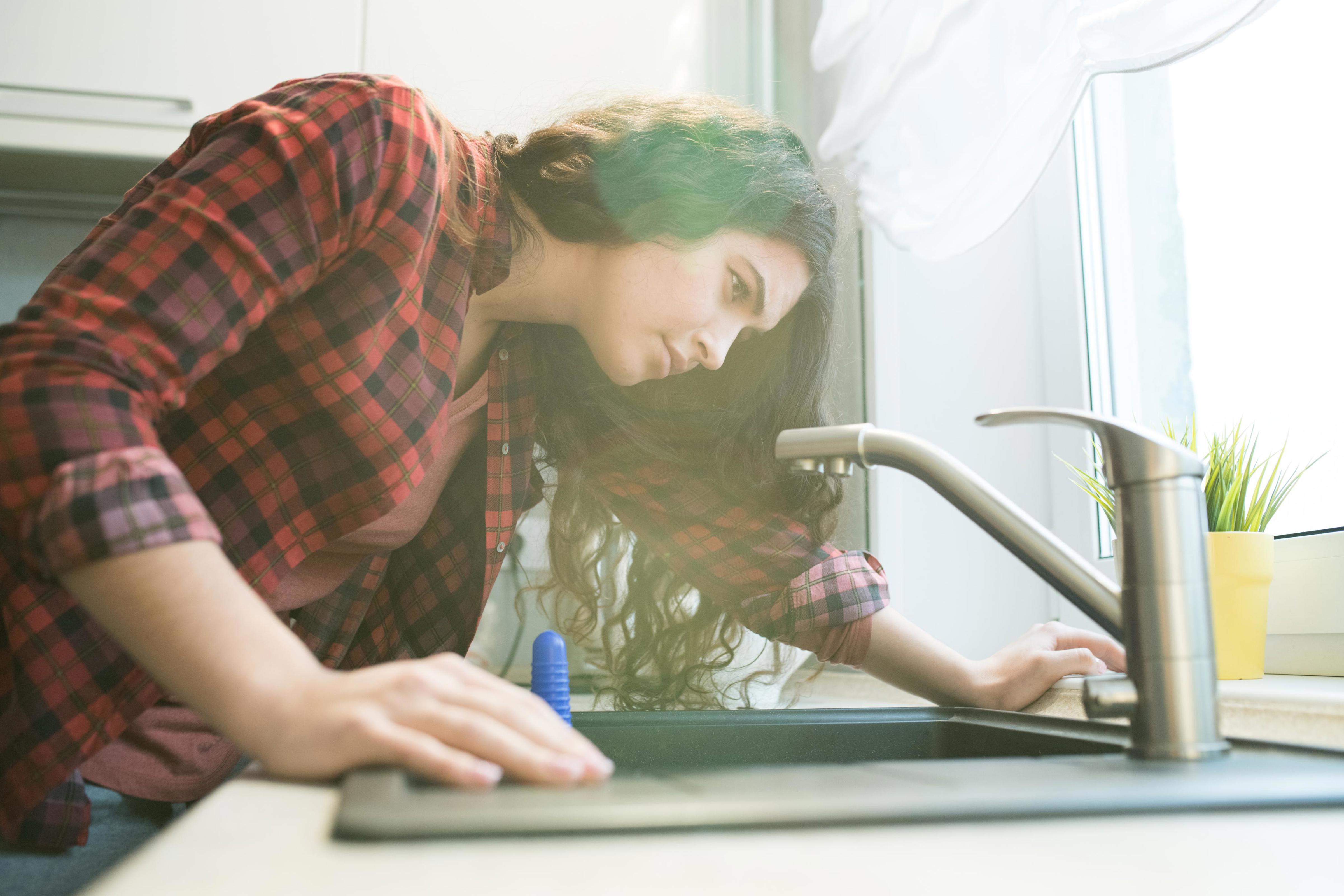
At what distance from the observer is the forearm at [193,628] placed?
1.44ft

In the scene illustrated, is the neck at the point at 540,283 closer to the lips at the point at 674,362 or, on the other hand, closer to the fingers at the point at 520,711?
the lips at the point at 674,362

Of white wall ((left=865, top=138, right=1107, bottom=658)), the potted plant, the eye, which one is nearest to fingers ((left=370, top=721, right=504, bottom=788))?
the potted plant

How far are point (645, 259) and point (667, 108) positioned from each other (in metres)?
0.15

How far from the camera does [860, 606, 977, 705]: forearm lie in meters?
0.92

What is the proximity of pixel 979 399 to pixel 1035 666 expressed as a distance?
0.62m

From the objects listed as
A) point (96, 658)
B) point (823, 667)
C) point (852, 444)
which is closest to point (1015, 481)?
point (823, 667)

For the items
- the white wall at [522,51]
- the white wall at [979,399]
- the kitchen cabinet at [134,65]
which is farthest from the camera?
the white wall at [522,51]

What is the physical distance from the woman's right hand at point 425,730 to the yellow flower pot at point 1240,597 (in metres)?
0.59

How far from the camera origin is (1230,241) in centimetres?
108

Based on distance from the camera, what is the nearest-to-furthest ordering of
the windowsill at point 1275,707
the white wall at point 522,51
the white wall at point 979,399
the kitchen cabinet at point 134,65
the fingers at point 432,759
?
the fingers at point 432,759 → the windowsill at point 1275,707 → the white wall at point 979,399 → the kitchen cabinet at point 134,65 → the white wall at point 522,51

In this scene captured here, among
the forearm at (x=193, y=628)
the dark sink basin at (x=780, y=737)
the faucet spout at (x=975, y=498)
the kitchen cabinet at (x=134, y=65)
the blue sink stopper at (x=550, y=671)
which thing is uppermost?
the kitchen cabinet at (x=134, y=65)

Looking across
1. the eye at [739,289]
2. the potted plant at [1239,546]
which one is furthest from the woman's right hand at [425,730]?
the eye at [739,289]

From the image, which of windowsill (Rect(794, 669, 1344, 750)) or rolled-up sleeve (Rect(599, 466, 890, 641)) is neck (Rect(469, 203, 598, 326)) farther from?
windowsill (Rect(794, 669, 1344, 750))

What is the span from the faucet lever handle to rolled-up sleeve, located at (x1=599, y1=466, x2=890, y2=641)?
0.47 m
